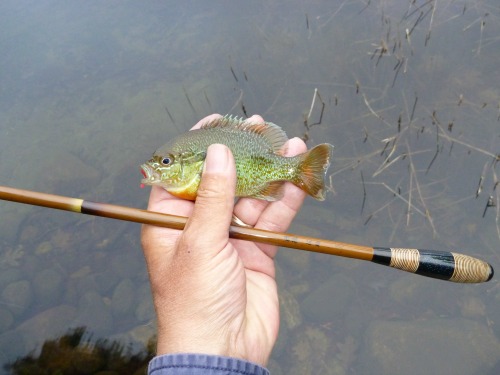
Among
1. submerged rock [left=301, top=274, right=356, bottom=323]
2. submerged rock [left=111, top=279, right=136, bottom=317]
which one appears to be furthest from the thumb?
submerged rock [left=111, top=279, right=136, bottom=317]

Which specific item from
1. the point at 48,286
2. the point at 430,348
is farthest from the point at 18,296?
the point at 430,348

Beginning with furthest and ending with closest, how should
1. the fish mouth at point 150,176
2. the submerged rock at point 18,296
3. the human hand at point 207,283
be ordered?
1. the submerged rock at point 18,296
2. the fish mouth at point 150,176
3. the human hand at point 207,283

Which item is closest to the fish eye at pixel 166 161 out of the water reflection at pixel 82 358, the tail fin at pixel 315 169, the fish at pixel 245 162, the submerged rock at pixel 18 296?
the fish at pixel 245 162

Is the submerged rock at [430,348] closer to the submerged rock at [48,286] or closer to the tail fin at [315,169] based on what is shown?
the tail fin at [315,169]

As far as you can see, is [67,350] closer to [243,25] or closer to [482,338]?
[482,338]

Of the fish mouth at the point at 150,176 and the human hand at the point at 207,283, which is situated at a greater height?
the fish mouth at the point at 150,176

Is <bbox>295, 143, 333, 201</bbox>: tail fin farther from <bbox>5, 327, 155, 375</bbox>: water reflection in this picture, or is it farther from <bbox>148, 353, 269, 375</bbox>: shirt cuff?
<bbox>5, 327, 155, 375</bbox>: water reflection

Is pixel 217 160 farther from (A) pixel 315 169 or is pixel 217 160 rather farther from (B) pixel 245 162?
(A) pixel 315 169
